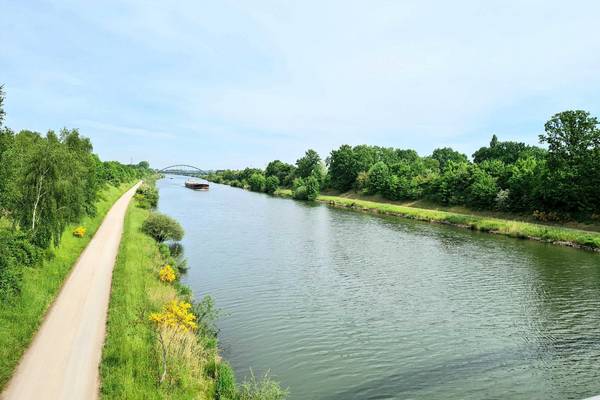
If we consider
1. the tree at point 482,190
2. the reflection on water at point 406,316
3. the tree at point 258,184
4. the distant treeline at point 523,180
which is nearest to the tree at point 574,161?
the distant treeline at point 523,180

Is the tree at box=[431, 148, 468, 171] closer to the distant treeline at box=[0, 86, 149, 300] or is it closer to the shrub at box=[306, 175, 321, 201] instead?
the shrub at box=[306, 175, 321, 201]

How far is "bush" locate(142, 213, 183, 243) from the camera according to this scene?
3972 cm

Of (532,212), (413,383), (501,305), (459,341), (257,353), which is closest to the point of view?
(413,383)

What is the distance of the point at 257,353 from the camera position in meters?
18.3

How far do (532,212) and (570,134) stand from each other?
12439 millimetres

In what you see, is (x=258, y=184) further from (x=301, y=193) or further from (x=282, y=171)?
(x=301, y=193)

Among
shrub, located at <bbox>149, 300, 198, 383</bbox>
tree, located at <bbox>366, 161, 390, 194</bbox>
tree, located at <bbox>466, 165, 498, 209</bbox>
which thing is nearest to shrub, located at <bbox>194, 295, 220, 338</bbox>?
shrub, located at <bbox>149, 300, 198, 383</bbox>

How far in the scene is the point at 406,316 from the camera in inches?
920

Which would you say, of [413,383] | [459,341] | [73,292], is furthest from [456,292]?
[73,292]

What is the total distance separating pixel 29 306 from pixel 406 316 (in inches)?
731

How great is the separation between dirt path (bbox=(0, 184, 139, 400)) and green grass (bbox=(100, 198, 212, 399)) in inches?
16.6

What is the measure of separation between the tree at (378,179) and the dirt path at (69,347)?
284 ft

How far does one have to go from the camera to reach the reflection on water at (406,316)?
16484 millimetres

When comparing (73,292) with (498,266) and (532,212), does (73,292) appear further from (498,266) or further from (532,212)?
(532,212)
